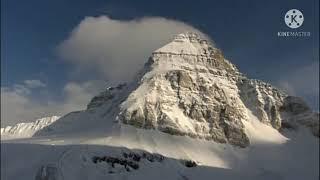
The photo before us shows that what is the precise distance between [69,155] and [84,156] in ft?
16.5

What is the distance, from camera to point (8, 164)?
193750 mm

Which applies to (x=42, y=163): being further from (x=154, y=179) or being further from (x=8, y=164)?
(x=154, y=179)

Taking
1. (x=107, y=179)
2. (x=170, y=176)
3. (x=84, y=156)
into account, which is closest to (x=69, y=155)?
(x=84, y=156)

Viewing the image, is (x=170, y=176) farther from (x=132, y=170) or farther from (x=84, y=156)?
(x=84, y=156)

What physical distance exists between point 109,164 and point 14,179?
34766mm

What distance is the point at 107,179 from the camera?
18500 centimetres

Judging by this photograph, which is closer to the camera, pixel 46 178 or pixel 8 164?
pixel 46 178

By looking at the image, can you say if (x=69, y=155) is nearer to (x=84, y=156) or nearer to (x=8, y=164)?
(x=84, y=156)

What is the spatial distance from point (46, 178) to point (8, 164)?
38.6 metres

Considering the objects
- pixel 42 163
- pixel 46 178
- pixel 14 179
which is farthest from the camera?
pixel 42 163

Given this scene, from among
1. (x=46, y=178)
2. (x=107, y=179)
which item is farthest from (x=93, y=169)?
(x=46, y=178)

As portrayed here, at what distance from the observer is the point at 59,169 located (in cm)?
17800

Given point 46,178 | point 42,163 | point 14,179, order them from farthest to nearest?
point 42,163 → point 14,179 → point 46,178

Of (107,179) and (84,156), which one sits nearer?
(107,179)
